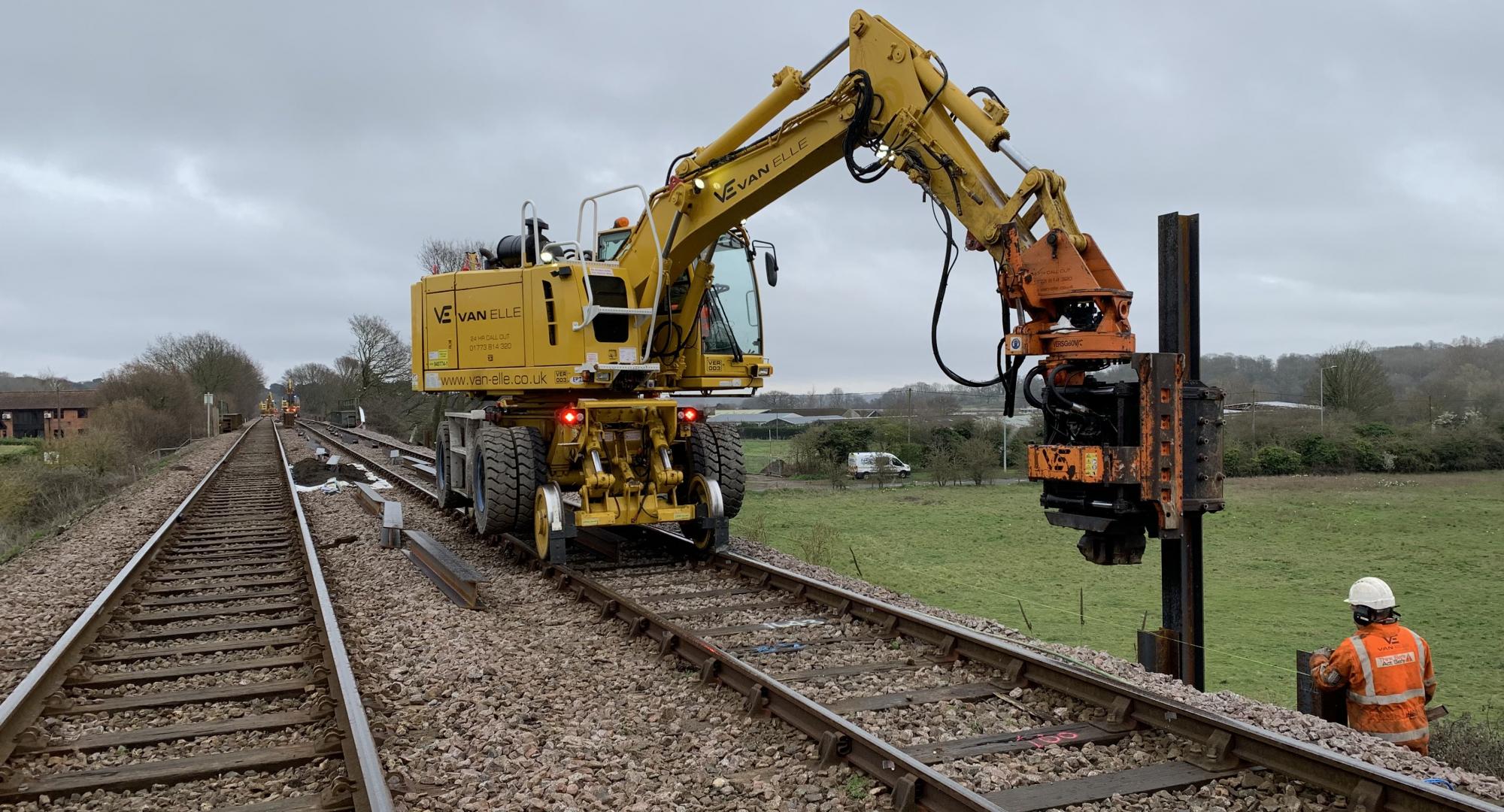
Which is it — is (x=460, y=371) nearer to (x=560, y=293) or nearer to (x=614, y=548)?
(x=560, y=293)

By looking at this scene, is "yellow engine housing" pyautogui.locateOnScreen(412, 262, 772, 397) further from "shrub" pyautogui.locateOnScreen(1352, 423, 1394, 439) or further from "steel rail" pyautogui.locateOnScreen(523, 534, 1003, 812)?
"shrub" pyautogui.locateOnScreen(1352, 423, 1394, 439)

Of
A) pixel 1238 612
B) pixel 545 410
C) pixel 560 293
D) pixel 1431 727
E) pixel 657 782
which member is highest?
pixel 560 293

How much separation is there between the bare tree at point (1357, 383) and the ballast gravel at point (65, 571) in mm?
40942

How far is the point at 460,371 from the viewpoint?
1038cm

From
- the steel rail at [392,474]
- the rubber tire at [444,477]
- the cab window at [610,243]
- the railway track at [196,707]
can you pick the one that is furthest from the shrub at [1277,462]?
the railway track at [196,707]

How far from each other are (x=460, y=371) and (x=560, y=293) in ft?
6.46

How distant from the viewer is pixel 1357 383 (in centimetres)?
3884

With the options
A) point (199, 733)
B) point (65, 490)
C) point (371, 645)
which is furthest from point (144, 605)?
point (65, 490)

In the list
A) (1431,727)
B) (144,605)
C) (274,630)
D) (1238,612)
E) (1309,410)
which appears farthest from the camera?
(1309,410)

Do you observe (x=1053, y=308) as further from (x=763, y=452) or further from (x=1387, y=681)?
(x=763, y=452)

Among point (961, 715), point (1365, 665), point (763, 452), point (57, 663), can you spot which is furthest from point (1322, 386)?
point (57, 663)

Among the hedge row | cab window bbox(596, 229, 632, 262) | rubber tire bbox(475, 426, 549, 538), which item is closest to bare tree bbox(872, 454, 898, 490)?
the hedge row

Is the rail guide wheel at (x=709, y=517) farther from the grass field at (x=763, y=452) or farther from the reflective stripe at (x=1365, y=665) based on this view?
the grass field at (x=763, y=452)

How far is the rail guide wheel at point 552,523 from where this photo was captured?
8.54 metres
